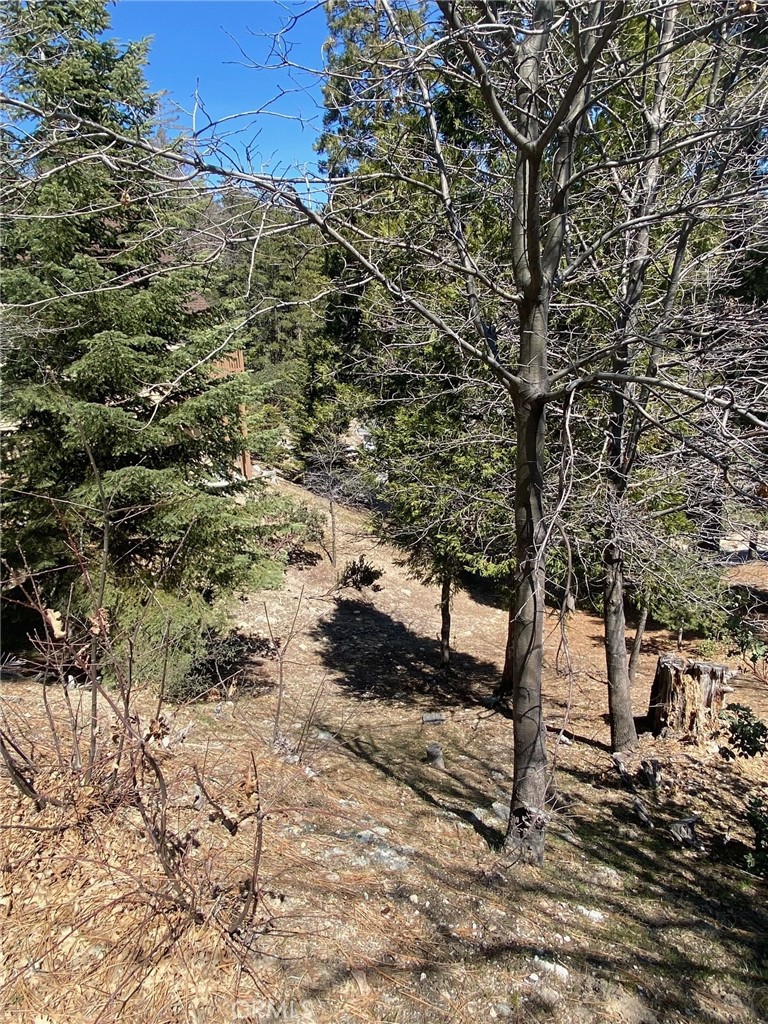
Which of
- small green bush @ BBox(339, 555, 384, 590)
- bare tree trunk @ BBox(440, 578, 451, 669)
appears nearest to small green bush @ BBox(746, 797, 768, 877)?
bare tree trunk @ BBox(440, 578, 451, 669)

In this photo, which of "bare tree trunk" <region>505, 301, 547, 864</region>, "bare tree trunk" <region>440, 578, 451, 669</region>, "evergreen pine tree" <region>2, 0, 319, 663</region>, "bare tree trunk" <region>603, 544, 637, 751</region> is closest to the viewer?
"bare tree trunk" <region>505, 301, 547, 864</region>

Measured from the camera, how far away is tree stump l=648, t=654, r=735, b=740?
691cm

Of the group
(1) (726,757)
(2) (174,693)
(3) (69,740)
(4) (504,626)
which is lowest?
(4) (504,626)

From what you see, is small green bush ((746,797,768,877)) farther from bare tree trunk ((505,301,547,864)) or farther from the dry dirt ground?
bare tree trunk ((505,301,547,864))

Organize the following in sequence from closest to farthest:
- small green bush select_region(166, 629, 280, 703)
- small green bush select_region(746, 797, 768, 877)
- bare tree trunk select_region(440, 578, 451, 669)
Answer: small green bush select_region(746, 797, 768, 877) < small green bush select_region(166, 629, 280, 703) < bare tree trunk select_region(440, 578, 451, 669)

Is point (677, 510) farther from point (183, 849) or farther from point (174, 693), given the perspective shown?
point (174, 693)

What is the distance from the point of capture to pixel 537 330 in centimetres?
352

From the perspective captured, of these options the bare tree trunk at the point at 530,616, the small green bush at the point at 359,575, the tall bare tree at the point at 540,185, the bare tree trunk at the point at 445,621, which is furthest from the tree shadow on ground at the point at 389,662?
the bare tree trunk at the point at 530,616

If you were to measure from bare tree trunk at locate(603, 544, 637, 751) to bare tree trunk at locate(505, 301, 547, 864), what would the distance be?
8.85 ft

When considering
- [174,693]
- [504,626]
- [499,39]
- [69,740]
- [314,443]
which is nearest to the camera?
[499,39]

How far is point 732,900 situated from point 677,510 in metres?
2.94

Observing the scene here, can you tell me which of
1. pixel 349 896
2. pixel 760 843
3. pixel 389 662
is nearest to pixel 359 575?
pixel 389 662

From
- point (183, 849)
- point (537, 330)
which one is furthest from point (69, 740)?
point (537, 330)

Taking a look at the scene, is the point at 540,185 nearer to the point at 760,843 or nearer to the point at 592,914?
the point at 592,914
